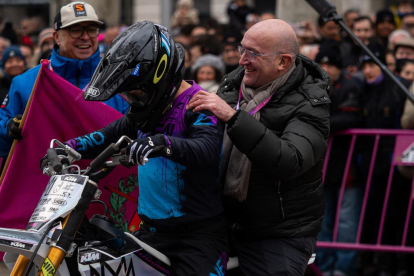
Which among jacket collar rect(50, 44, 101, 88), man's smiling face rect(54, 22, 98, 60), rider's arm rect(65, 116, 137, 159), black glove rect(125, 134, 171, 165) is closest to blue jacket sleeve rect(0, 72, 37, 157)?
jacket collar rect(50, 44, 101, 88)

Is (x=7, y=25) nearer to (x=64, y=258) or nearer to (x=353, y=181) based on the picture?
(x=353, y=181)

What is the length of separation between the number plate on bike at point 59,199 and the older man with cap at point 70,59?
2.11 meters

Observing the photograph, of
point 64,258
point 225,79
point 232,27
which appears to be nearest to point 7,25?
point 232,27

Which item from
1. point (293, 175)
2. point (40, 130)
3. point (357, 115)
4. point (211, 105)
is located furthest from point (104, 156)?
point (357, 115)

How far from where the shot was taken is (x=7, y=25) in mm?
13508

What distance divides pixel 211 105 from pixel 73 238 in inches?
33.6

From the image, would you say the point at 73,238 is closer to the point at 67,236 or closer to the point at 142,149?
the point at 67,236

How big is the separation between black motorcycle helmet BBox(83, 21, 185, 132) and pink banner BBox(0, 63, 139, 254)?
145cm

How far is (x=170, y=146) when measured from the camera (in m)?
3.09

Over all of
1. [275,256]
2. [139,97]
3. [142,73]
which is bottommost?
[275,256]

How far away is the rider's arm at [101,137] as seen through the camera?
383cm

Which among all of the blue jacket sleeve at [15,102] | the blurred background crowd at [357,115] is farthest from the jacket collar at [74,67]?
the blurred background crowd at [357,115]

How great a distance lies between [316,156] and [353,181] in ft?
12.6

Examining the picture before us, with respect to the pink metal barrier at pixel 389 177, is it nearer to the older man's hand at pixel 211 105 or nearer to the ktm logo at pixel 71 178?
the older man's hand at pixel 211 105
